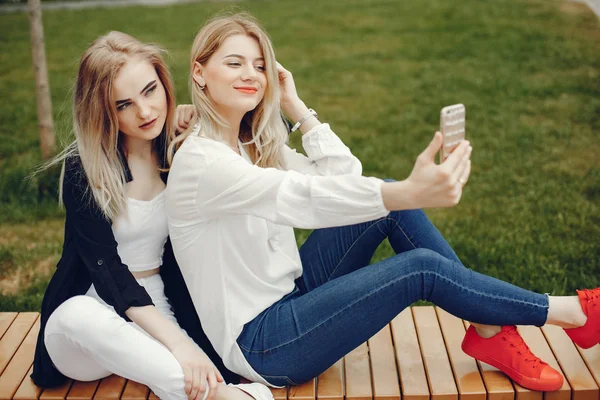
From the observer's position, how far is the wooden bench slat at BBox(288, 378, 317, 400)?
264 centimetres

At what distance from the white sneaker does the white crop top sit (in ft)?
1.91

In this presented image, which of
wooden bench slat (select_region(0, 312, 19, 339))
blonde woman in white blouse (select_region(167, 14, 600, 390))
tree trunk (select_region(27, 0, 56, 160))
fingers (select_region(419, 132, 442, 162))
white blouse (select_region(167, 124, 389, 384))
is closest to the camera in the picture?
fingers (select_region(419, 132, 442, 162))

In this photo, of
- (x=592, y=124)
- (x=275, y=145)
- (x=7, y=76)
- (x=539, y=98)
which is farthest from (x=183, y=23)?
(x=275, y=145)

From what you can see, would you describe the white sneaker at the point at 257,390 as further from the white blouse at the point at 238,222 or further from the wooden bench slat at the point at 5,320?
the wooden bench slat at the point at 5,320

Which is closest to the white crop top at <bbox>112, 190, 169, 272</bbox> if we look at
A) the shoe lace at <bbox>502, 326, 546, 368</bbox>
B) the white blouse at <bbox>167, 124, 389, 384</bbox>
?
the white blouse at <bbox>167, 124, 389, 384</bbox>

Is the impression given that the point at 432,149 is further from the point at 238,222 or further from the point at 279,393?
the point at 279,393

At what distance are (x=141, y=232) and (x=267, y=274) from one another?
0.49 meters

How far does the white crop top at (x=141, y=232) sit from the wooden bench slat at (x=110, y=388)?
0.43 metres

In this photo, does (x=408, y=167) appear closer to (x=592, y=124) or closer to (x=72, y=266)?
(x=592, y=124)

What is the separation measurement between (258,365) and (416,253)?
67cm

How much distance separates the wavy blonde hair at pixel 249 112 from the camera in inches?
106

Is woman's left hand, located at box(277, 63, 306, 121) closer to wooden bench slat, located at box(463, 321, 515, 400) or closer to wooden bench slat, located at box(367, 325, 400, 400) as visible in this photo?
wooden bench slat, located at box(367, 325, 400, 400)

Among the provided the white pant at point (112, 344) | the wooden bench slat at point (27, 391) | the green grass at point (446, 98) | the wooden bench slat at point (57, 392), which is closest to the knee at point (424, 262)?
the white pant at point (112, 344)

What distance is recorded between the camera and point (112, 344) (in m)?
2.46
